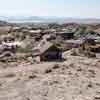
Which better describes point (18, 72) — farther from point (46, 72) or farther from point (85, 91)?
point (85, 91)

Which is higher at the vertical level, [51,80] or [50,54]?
[50,54]

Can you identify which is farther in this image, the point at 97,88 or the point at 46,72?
the point at 46,72

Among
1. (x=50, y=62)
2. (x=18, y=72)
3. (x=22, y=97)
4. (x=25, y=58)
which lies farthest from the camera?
(x=25, y=58)

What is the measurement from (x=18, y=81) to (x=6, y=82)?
48 cm

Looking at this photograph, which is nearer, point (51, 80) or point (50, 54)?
point (51, 80)

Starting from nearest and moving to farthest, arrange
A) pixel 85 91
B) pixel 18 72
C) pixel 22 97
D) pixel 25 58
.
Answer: pixel 22 97 → pixel 85 91 → pixel 18 72 → pixel 25 58

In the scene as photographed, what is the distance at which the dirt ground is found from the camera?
851 centimetres

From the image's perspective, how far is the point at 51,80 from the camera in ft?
33.5

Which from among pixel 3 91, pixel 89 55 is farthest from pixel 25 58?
pixel 3 91

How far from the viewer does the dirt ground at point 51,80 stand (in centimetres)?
851

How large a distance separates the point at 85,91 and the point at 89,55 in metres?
6.86

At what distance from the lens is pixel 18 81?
1020cm

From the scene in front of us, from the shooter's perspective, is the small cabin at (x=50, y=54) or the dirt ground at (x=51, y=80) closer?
the dirt ground at (x=51, y=80)

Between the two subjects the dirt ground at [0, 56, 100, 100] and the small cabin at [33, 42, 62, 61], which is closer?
the dirt ground at [0, 56, 100, 100]
